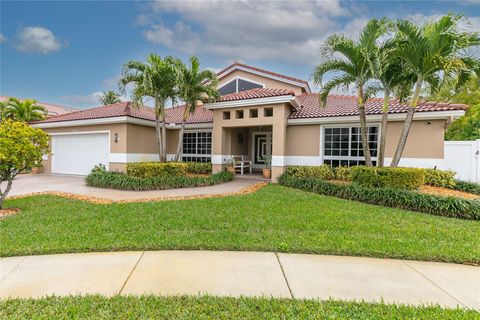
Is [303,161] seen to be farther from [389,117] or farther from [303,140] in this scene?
[389,117]

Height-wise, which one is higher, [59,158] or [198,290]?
[59,158]

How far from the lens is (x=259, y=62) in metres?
20.0

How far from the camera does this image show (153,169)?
1259cm

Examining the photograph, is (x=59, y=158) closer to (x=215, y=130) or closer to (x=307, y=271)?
(x=215, y=130)

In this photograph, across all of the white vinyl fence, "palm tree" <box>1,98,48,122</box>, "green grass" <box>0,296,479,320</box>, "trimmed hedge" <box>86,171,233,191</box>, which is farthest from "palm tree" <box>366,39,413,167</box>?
"palm tree" <box>1,98,48,122</box>

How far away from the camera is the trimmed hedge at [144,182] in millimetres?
11156

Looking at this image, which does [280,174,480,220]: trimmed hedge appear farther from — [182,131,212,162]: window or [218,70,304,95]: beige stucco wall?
[218,70,304,95]: beige stucco wall

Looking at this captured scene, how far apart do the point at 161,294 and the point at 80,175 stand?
15.9 meters

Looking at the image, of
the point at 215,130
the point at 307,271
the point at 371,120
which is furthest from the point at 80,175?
the point at 371,120

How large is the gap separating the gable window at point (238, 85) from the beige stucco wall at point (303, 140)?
20.2 feet

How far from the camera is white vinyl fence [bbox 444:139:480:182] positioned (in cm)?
1124

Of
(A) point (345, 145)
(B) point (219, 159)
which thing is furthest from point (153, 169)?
(A) point (345, 145)

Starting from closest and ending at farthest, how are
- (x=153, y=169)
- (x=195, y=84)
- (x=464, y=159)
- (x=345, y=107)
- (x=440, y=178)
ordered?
(x=440, y=178)
(x=464, y=159)
(x=153, y=169)
(x=195, y=84)
(x=345, y=107)

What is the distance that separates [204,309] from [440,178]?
12.1m
